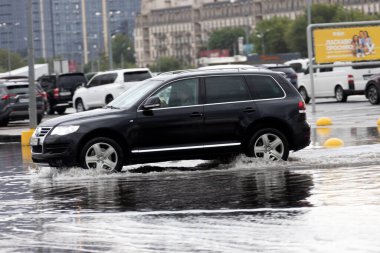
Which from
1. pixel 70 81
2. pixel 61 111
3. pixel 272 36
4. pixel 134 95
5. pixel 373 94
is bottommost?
pixel 61 111

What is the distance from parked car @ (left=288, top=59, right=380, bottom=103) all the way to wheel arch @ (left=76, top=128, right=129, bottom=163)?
24754 millimetres

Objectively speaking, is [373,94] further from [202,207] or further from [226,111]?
[202,207]

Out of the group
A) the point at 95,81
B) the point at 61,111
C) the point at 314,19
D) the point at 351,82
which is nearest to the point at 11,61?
the point at 61,111

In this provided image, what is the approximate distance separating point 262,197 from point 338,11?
147 metres

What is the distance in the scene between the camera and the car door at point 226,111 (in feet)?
53.1

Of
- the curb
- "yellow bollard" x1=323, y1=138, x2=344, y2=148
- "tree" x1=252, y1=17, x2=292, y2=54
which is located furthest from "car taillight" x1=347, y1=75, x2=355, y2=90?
"tree" x1=252, y1=17, x2=292, y2=54

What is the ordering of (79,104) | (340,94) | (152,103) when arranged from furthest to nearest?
(79,104) → (340,94) → (152,103)

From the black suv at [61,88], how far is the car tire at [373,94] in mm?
16075

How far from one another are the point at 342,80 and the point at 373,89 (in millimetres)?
3906

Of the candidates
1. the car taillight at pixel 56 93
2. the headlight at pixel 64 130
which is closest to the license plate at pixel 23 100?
the car taillight at pixel 56 93

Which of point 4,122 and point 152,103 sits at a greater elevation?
point 152,103

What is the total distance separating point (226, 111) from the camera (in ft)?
53.3

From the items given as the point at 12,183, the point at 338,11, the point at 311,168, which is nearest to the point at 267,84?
the point at 311,168

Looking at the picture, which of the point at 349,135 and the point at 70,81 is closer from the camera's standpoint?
the point at 349,135
